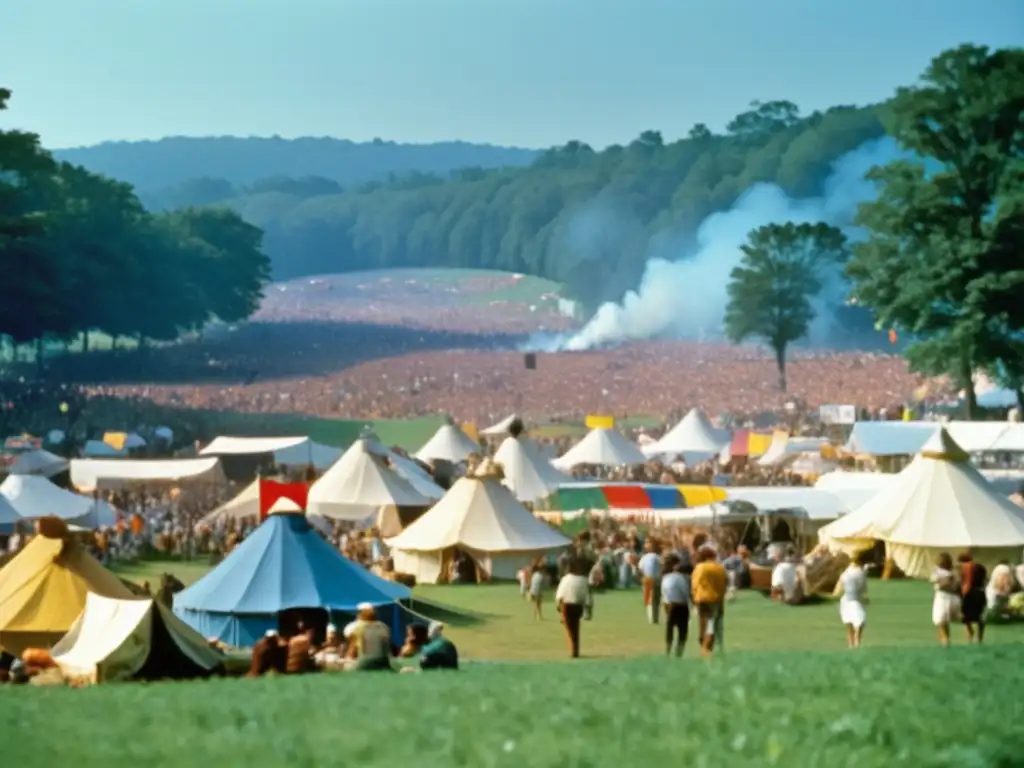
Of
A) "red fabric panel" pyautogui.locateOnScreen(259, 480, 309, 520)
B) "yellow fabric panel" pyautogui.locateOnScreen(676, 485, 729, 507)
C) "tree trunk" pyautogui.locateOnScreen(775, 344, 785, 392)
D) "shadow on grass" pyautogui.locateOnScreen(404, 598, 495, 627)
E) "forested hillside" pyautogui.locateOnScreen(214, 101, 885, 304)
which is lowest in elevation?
"shadow on grass" pyautogui.locateOnScreen(404, 598, 495, 627)

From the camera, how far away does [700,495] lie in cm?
3619

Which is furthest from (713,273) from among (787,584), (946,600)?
(946,600)

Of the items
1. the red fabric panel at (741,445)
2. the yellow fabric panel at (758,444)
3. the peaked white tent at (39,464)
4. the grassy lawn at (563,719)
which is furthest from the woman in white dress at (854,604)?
the red fabric panel at (741,445)

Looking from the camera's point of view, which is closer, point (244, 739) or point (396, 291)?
point (244, 739)

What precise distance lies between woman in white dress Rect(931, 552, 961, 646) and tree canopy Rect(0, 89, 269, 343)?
1870 inches

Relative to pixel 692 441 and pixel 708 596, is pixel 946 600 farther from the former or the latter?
pixel 692 441

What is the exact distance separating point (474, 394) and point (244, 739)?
2506 inches

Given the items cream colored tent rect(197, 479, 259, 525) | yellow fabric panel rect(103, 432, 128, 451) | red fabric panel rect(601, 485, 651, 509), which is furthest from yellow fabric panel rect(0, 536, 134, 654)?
yellow fabric panel rect(103, 432, 128, 451)

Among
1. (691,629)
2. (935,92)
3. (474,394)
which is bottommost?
(691,629)

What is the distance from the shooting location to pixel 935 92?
143 feet

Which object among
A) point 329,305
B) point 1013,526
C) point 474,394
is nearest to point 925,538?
point 1013,526

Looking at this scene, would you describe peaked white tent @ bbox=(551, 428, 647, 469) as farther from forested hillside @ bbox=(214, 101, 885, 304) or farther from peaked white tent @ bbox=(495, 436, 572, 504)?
forested hillside @ bbox=(214, 101, 885, 304)

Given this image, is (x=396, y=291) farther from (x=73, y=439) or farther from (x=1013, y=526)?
(x=1013, y=526)

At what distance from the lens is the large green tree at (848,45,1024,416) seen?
43.2 metres
